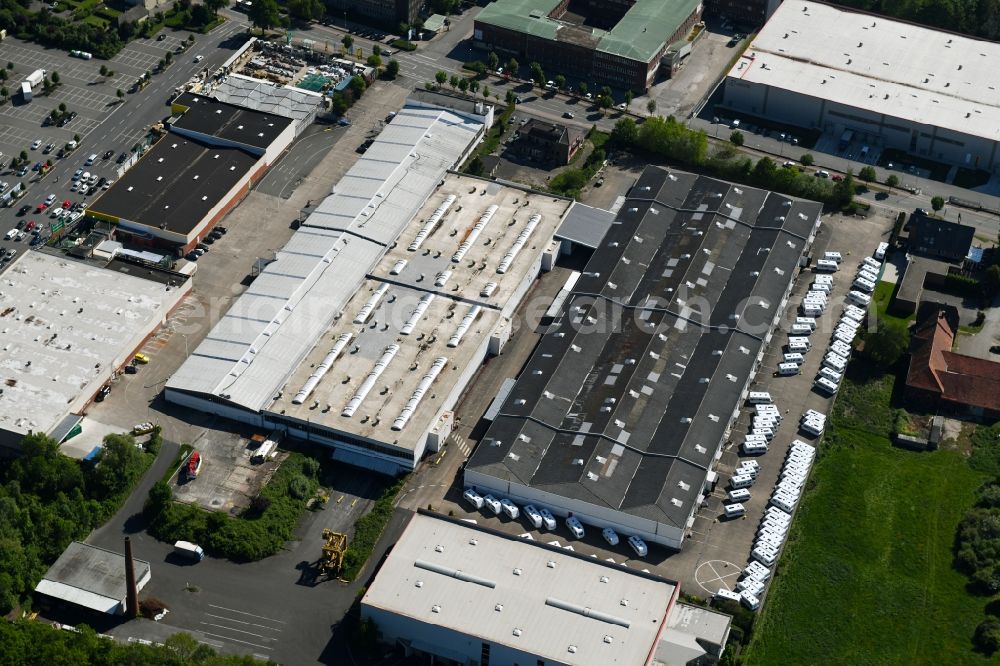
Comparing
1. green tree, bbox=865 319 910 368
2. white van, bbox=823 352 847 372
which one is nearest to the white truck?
white van, bbox=823 352 847 372

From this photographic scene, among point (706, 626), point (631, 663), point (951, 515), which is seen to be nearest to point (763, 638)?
point (706, 626)

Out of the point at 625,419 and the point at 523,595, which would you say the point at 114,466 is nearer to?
the point at 523,595

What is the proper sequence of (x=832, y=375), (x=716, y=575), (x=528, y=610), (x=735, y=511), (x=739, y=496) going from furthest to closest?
(x=832, y=375)
(x=739, y=496)
(x=735, y=511)
(x=716, y=575)
(x=528, y=610)

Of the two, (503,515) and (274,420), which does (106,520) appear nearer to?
(274,420)

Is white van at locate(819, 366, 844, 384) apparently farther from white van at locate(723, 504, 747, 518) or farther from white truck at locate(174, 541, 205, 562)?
white truck at locate(174, 541, 205, 562)

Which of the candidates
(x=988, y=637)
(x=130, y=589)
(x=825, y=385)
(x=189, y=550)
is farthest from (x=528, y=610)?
(x=825, y=385)
